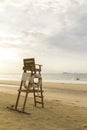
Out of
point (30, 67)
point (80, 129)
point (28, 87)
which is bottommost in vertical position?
point (80, 129)

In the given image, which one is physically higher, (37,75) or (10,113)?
(37,75)

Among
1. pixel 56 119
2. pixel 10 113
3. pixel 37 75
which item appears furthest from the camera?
pixel 37 75

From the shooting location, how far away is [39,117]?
42.5 ft

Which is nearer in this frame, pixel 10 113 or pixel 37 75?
pixel 10 113

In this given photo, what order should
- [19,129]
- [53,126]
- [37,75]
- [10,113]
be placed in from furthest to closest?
[37,75] < [10,113] < [53,126] < [19,129]

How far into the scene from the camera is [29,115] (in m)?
13.4

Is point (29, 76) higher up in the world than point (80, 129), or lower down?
higher up

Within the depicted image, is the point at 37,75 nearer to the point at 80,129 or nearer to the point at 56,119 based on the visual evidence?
the point at 56,119

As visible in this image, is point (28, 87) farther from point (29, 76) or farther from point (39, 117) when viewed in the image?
point (39, 117)

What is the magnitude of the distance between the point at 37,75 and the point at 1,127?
4.51 m

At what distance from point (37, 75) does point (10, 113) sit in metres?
2.27

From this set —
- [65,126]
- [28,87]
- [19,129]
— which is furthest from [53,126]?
[28,87]

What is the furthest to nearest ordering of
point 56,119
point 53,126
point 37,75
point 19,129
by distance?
point 37,75
point 56,119
point 53,126
point 19,129

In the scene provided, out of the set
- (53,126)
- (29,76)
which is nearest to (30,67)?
(29,76)
